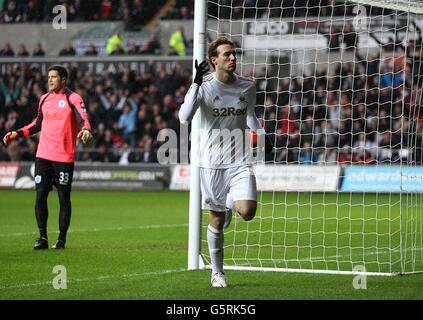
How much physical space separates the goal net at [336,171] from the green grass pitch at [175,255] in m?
0.06

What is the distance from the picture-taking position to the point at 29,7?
103 feet

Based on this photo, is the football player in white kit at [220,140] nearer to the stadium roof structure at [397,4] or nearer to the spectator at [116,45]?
the stadium roof structure at [397,4]

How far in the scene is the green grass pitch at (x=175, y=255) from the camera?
7.84m

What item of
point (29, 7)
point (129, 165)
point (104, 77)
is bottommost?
point (129, 165)

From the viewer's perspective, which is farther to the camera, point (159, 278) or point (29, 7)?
point (29, 7)

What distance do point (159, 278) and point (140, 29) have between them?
74.3ft

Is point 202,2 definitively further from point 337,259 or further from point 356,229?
point 356,229

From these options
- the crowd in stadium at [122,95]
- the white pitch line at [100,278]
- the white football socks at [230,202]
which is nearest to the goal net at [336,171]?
the crowd in stadium at [122,95]

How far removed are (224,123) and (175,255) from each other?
303 centimetres

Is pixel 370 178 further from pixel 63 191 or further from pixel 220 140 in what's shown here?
pixel 220 140

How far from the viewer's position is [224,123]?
830 cm

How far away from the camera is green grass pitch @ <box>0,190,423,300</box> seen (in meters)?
7.84
